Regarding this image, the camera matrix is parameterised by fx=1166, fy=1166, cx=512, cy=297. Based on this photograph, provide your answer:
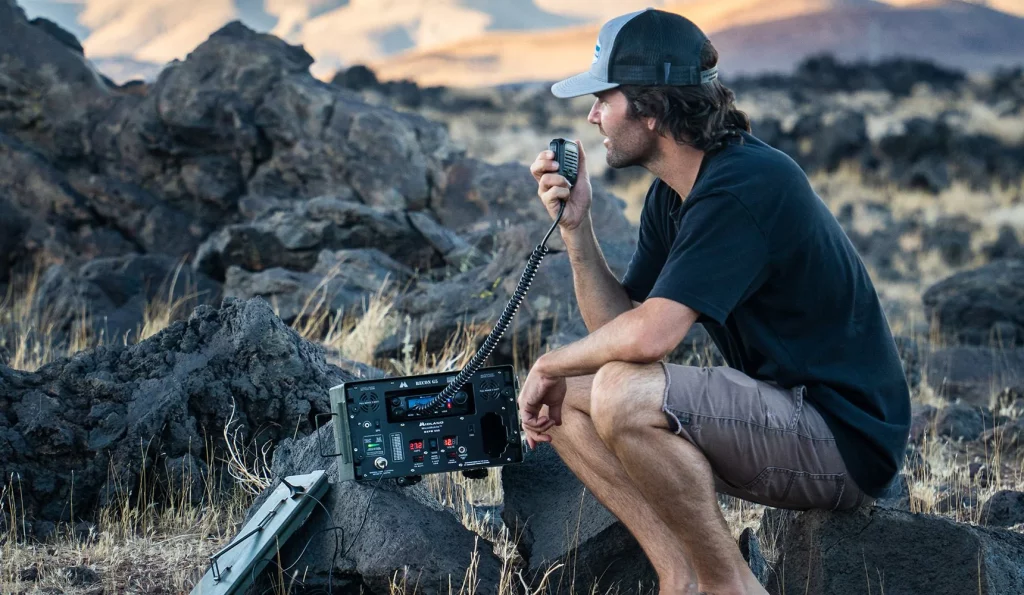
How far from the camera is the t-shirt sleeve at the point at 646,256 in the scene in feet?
15.3

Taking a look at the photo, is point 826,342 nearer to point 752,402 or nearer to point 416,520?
point 752,402

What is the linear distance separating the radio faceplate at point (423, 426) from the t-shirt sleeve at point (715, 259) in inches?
34.2

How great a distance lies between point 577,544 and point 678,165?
4.77 ft

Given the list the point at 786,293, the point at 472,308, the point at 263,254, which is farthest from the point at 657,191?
the point at 263,254

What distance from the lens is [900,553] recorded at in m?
4.14

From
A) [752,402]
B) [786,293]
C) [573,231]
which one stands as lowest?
[752,402]

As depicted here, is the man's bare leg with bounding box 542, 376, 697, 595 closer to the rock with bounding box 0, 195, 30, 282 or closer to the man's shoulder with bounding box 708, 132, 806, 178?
the man's shoulder with bounding box 708, 132, 806, 178

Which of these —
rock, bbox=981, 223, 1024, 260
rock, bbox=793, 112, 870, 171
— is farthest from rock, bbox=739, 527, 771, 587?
rock, bbox=793, 112, 870, 171

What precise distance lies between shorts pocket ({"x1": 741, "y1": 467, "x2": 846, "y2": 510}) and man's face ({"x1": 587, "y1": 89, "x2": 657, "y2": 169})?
124cm

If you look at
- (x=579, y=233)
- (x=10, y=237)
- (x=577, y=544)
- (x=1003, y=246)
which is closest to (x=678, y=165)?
(x=579, y=233)

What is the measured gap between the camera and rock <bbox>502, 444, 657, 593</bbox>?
4.35 metres

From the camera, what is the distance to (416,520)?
422 cm

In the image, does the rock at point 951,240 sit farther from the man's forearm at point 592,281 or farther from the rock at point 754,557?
the rock at point 754,557

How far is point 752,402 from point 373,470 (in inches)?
54.0
